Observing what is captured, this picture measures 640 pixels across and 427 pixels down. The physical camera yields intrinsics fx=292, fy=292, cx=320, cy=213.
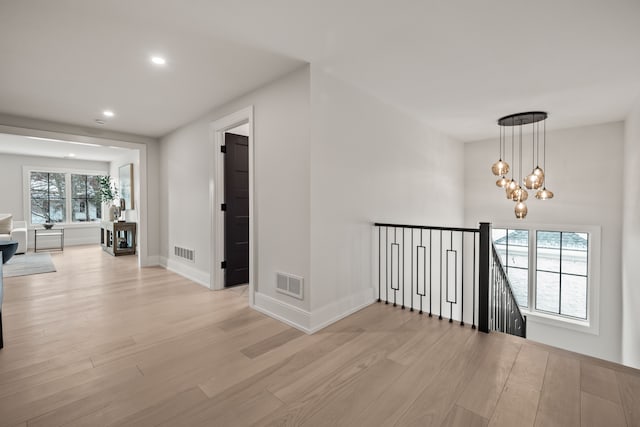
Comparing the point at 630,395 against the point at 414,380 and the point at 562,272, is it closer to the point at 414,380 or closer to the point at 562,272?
the point at 414,380

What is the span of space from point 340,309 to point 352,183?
135 cm

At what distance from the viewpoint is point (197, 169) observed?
14.5 feet

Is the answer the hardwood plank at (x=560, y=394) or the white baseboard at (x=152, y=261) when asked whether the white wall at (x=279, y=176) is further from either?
the white baseboard at (x=152, y=261)

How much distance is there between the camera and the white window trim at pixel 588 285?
15.5 feet

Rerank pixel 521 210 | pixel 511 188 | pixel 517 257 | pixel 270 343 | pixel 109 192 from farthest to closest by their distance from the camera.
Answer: pixel 109 192
pixel 517 257
pixel 511 188
pixel 521 210
pixel 270 343

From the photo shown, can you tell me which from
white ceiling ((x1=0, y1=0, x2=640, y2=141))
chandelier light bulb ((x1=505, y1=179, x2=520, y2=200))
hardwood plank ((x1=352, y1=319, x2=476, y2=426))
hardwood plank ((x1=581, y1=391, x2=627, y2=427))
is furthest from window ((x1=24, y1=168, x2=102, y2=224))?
hardwood plank ((x1=581, y1=391, x2=627, y2=427))

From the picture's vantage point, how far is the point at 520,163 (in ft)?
17.9

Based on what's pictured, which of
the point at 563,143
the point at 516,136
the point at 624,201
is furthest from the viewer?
the point at 516,136

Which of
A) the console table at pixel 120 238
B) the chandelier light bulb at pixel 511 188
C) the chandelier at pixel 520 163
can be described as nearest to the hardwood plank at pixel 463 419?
the chandelier at pixel 520 163

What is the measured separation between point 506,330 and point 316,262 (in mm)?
2757

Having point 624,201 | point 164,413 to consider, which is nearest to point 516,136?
point 624,201

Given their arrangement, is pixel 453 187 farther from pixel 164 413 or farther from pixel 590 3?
pixel 164 413

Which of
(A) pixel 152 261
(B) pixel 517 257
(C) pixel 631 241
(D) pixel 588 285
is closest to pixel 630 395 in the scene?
(C) pixel 631 241

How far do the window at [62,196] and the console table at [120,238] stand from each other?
2.07 m
